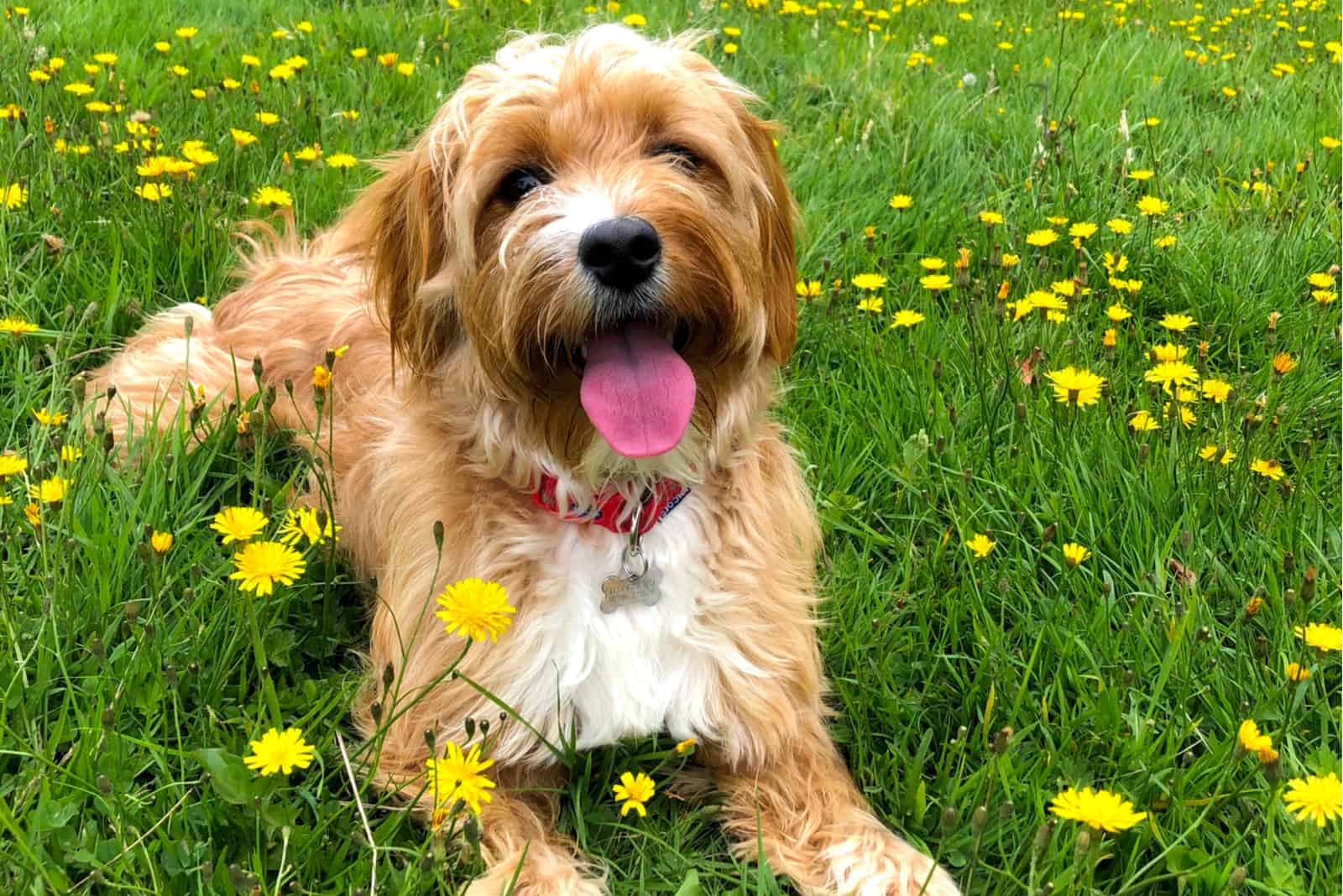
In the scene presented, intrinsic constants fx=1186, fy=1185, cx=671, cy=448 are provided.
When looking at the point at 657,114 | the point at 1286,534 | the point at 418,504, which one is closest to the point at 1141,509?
the point at 1286,534

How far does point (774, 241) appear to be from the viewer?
2875 mm

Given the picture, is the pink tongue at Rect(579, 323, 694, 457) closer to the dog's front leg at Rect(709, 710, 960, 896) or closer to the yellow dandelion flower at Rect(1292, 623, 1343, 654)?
the dog's front leg at Rect(709, 710, 960, 896)

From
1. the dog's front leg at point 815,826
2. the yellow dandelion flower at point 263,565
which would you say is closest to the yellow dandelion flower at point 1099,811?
the dog's front leg at point 815,826

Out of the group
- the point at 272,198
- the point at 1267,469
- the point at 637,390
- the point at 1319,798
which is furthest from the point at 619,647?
the point at 272,198

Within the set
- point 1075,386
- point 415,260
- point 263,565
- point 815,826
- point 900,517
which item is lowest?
point 815,826

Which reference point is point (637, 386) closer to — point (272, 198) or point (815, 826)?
point (815, 826)

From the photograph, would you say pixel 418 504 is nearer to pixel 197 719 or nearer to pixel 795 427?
pixel 197 719

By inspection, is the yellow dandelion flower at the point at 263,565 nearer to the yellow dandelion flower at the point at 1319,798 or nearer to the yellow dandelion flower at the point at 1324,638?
the yellow dandelion flower at the point at 1319,798

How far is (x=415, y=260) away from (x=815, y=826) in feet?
5.13

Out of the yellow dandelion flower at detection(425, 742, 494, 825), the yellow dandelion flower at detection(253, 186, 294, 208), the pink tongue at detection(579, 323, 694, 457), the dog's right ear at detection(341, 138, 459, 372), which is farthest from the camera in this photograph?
the yellow dandelion flower at detection(253, 186, 294, 208)

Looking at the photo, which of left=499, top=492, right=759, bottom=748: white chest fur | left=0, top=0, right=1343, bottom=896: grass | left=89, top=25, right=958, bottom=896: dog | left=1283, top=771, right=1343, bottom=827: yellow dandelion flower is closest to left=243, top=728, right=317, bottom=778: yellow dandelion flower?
left=0, top=0, right=1343, bottom=896: grass

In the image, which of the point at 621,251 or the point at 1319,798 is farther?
the point at 621,251

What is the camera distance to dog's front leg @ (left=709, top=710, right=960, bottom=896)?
243 centimetres

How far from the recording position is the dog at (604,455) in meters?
2.43
